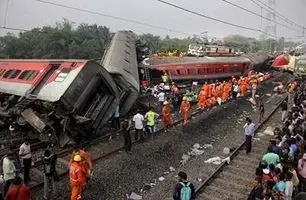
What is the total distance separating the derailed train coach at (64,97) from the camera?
1366 centimetres

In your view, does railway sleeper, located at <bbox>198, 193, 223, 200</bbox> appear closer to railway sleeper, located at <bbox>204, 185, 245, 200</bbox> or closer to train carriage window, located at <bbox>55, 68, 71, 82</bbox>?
railway sleeper, located at <bbox>204, 185, 245, 200</bbox>

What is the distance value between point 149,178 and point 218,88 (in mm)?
13162

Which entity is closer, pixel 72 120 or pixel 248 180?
pixel 248 180

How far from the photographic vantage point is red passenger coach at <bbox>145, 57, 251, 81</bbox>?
29641 millimetres

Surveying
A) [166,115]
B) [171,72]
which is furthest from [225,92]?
[166,115]

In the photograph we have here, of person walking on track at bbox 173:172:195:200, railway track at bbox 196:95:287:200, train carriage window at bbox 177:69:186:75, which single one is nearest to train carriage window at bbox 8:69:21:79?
railway track at bbox 196:95:287:200

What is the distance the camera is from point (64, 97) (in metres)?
13.4

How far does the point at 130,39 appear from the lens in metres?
29.1

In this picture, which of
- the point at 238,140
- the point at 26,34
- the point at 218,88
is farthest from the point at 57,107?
the point at 26,34

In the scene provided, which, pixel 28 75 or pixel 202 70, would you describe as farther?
pixel 202 70

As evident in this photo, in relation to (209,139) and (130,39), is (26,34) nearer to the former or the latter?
(130,39)

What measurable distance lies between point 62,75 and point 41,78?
1.09 m

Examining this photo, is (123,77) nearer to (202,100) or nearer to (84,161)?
(202,100)

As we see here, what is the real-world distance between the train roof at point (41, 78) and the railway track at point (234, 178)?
5.40 meters
